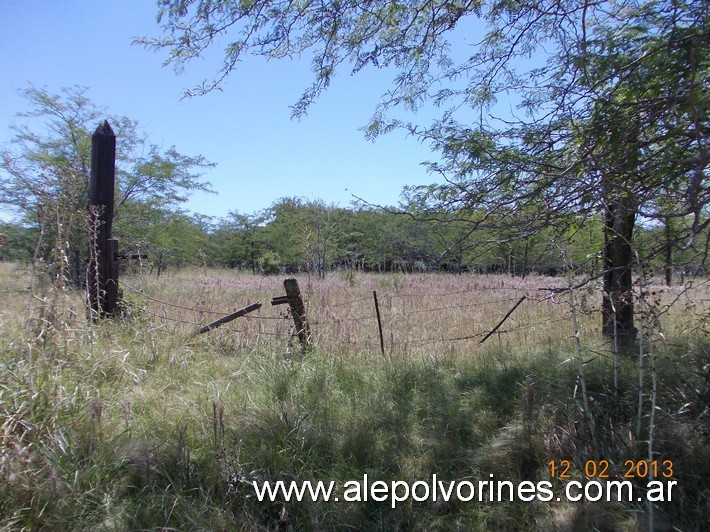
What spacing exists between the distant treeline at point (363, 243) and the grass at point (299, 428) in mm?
707

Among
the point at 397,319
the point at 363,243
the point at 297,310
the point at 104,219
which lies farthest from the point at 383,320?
A: the point at 363,243

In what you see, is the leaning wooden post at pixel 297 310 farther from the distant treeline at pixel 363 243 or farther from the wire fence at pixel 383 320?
the distant treeline at pixel 363 243

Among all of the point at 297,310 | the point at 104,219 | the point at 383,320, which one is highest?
the point at 104,219

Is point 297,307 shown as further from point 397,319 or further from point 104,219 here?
point 397,319

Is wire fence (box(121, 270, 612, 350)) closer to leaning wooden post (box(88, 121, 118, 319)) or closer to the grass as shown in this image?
leaning wooden post (box(88, 121, 118, 319))

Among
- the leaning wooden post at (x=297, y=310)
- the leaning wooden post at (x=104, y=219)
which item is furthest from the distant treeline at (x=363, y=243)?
the leaning wooden post at (x=297, y=310)

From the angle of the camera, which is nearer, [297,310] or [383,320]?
A: [297,310]

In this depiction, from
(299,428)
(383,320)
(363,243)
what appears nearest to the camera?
(299,428)

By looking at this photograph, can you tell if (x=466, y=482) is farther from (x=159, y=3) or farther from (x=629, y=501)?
(x=159, y=3)

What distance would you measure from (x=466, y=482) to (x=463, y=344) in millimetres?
3022

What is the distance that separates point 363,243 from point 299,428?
1665 cm

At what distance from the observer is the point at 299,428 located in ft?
9.80

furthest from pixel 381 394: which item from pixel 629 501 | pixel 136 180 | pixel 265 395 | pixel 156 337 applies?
pixel 136 180

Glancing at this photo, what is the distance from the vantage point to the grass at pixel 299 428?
2.23m
